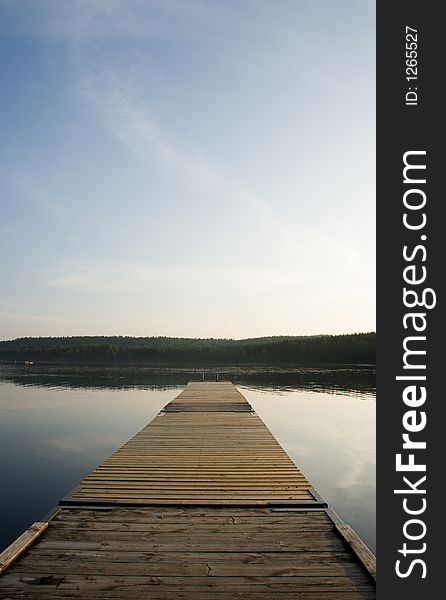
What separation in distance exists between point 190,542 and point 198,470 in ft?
8.94

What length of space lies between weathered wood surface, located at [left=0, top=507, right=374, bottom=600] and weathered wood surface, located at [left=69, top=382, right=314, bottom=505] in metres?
0.65

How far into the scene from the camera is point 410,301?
4.76 m

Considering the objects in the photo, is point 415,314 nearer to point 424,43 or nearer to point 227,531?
point 227,531

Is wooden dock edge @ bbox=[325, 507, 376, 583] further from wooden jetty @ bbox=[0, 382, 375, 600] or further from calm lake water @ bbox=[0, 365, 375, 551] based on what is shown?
calm lake water @ bbox=[0, 365, 375, 551]

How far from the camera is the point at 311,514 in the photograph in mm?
5316

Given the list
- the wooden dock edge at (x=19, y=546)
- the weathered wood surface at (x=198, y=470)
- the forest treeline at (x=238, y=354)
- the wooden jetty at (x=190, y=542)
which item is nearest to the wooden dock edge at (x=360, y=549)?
the wooden jetty at (x=190, y=542)

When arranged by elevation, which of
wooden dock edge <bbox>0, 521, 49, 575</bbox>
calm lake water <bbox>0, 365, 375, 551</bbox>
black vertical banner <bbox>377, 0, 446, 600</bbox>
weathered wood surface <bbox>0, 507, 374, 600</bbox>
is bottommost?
calm lake water <bbox>0, 365, 375, 551</bbox>

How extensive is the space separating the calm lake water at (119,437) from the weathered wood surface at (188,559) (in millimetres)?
3026

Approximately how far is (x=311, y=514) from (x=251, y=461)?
253 centimetres

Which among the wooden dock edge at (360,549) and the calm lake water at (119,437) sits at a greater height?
the wooden dock edge at (360,549)

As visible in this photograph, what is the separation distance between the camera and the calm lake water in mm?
9125

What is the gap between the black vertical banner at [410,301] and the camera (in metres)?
4.00

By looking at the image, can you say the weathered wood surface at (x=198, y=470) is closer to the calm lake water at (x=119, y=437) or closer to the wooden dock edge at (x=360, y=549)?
the wooden dock edge at (x=360, y=549)

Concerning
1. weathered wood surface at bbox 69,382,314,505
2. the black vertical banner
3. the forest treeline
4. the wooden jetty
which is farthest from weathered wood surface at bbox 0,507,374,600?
the forest treeline
